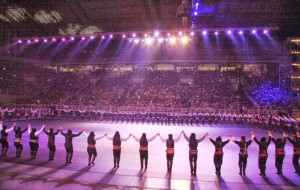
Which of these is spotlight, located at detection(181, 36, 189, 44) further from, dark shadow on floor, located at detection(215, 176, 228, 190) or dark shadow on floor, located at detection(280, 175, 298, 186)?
dark shadow on floor, located at detection(215, 176, 228, 190)

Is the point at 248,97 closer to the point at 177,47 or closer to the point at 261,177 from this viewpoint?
the point at 177,47

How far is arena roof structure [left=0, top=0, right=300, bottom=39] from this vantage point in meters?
34.2

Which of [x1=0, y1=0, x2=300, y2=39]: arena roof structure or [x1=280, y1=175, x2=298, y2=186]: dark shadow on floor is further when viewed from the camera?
[x1=0, y1=0, x2=300, y2=39]: arena roof structure

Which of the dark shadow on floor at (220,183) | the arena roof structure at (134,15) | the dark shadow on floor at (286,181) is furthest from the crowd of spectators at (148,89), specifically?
the dark shadow on floor at (220,183)

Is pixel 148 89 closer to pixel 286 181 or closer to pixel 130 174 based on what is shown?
pixel 130 174

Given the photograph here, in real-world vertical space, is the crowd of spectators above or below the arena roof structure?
below

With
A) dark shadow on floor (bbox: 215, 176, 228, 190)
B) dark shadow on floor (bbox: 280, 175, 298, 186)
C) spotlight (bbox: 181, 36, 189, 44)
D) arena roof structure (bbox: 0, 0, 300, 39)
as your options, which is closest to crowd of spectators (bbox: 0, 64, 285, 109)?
spotlight (bbox: 181, 36, 189, 44)

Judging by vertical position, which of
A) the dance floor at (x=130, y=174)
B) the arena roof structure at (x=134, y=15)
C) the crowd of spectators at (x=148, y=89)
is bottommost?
the dance floor at (x=130, y=174)

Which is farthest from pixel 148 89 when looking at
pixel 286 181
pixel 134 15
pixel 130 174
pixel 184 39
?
pixel 286 181

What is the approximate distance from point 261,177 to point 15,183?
948 centimetres

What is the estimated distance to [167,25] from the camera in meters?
40.0

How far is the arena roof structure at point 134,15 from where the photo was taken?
112 ft

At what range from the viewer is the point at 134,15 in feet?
128

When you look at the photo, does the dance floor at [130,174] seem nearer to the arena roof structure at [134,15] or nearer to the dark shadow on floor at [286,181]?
the dark shadow on floor at [286,181]
